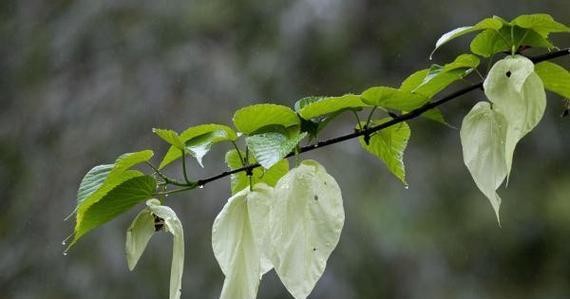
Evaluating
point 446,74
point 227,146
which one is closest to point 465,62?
point 446,74

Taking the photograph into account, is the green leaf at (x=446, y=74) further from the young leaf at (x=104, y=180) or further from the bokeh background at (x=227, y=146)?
the bokeh background at (x=227, y=146)

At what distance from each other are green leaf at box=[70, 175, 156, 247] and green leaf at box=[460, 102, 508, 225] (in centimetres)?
15

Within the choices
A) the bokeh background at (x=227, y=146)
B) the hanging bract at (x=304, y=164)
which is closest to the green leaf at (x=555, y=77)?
the hanging bract at (x=304, y=164)

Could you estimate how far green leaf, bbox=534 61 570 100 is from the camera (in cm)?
35

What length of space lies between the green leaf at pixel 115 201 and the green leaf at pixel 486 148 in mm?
152

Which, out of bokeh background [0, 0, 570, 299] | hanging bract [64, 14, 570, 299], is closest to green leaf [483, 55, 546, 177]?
hanging bract [64, 14, 570, 299]

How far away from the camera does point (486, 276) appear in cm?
150

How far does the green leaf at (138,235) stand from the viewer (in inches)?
14.1

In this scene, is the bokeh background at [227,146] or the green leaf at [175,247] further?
the bokeh background at [227,146]

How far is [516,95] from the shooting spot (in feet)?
1.00

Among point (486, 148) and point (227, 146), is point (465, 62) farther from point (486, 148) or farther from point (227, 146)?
point (227, 146)

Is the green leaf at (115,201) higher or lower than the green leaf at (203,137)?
lower

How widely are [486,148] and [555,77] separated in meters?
0.06

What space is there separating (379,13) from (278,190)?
4.62 ft
